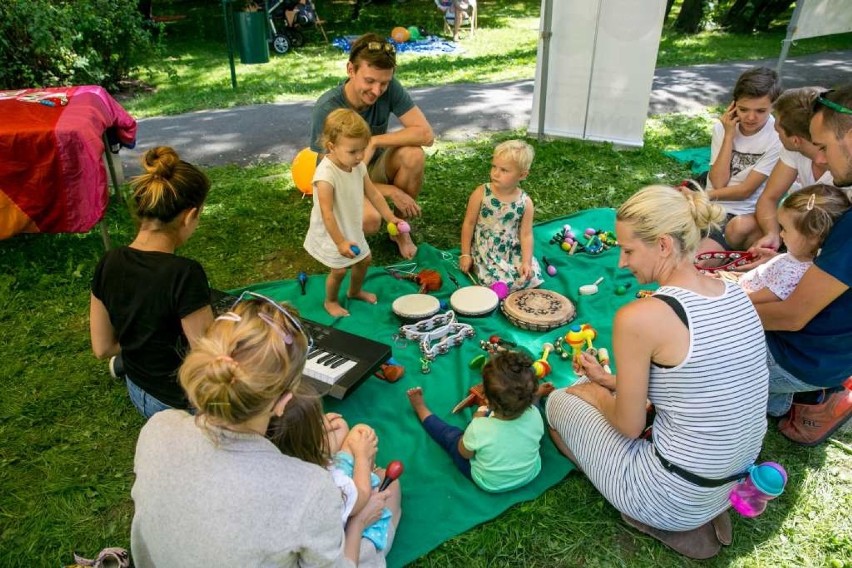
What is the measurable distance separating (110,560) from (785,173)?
438 centimetres

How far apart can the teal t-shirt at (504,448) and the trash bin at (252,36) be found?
11.6 metres

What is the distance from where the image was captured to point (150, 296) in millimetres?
2199

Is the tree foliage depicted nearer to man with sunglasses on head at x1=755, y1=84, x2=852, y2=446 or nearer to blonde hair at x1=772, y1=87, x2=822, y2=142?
blonde hair at x1=772, y1=87, x2=822, y2=142

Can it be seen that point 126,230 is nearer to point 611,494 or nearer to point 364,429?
point 364,429

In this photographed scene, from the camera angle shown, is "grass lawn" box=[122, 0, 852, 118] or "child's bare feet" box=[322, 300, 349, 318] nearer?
"child's bare feet" box=[322, 300, 349, 318]

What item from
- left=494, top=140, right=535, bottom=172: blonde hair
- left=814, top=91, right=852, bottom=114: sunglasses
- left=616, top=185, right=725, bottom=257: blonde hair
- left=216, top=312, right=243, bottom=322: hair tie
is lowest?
left=494, top=140, right=535, bottom=172: blonde hair

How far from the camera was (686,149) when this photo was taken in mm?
6707

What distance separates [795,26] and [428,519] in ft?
23.2

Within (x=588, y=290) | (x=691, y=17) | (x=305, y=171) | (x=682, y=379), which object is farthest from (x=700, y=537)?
(x=691, y=17)

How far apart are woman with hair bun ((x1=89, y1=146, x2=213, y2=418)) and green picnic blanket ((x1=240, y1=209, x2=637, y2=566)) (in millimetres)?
1031

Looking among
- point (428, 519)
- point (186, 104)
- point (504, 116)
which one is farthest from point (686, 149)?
point (186, 104)

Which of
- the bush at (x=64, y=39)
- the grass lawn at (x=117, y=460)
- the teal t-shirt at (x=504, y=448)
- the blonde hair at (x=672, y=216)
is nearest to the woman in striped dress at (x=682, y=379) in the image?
the blonde hair at (x=672, y=216)

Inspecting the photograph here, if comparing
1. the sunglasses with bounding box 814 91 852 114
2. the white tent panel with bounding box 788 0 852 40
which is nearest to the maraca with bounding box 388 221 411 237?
the sunglasses with bounding box 814 91 852 114

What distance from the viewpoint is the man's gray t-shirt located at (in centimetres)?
414
